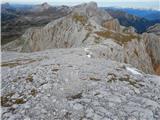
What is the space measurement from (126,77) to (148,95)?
3632 millimetres

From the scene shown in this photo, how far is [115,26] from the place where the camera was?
126m

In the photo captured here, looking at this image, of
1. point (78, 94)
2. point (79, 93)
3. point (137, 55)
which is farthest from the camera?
point (137, 55)

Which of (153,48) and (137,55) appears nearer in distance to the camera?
(137,55)

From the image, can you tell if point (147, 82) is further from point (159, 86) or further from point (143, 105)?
point (143, 105)

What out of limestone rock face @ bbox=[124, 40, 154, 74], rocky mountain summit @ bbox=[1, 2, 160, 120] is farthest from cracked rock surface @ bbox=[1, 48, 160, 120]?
limestone rock face @ bbox=[124, 40, 154, 74]

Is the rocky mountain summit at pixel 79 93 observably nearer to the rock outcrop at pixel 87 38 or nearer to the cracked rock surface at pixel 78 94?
the cracked rock surface at pixel 78 94

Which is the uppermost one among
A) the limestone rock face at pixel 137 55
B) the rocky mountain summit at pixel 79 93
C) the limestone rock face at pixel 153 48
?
the rocky mountain summit at pixel 79 93

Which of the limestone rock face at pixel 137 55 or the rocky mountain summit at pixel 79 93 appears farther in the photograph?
the limestone rock face at pixel 137 55

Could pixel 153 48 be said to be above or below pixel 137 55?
below

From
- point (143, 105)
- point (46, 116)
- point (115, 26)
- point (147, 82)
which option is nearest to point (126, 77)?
point (147, 82)

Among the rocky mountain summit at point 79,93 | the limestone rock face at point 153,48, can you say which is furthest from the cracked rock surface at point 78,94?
the limestone rock face at point 153,48

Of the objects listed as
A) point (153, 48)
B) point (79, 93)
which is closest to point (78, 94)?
point (79, 93)

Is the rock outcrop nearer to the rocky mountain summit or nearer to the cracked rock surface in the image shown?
the rocky mountain summit

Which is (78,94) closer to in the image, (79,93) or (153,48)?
(79,93)
